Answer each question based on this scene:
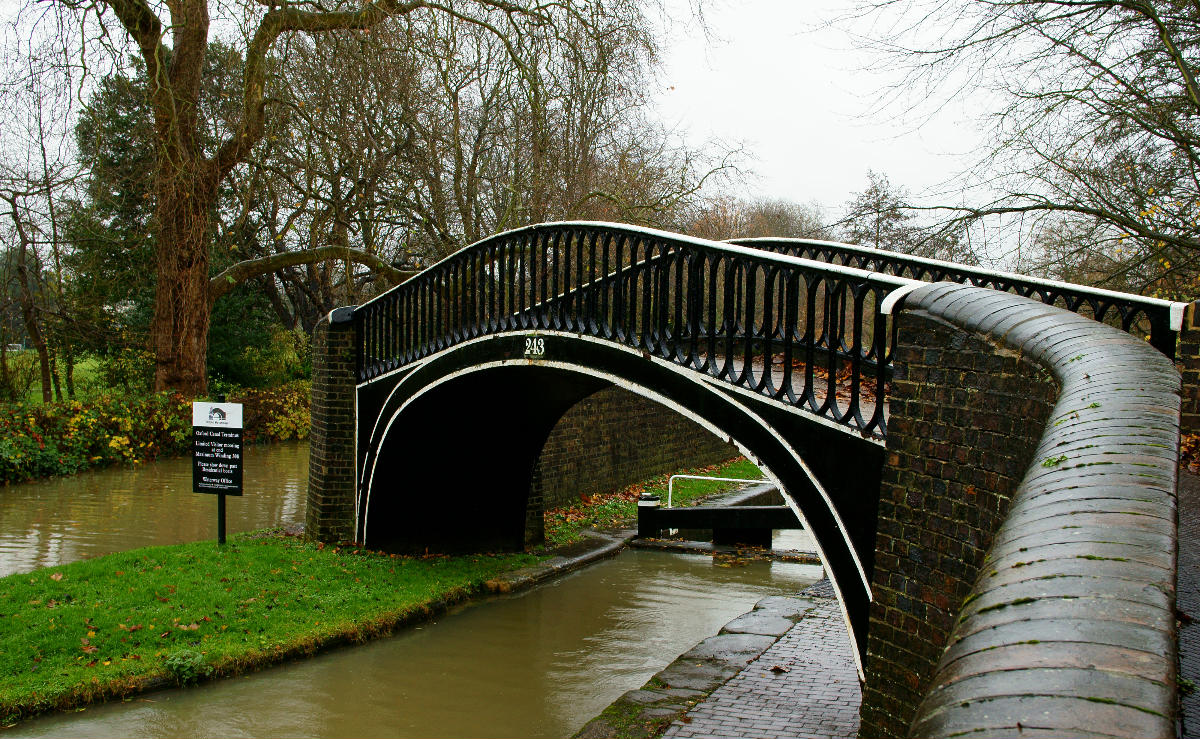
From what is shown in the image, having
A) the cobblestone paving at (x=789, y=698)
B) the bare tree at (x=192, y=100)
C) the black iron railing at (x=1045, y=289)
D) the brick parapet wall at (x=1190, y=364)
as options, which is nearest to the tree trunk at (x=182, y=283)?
the bare tree at (x=192, y=100)

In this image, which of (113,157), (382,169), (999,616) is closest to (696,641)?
(999,616)

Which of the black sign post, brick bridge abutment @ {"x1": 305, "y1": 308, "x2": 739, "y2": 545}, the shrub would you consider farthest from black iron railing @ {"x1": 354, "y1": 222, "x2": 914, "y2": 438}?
the shrub

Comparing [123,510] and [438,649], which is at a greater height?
[123,510]

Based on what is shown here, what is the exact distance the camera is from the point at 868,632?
4.77m

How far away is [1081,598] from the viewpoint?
4.86ft

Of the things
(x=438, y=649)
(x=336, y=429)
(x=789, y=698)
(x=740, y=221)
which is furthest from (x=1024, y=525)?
(x=740, y=221)

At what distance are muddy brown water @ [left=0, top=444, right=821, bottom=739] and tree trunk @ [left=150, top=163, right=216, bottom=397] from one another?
12.5 feet

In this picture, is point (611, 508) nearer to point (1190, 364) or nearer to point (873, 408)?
point (873, 408)

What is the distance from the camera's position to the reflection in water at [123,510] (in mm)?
11281

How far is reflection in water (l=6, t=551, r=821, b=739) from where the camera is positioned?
6848 mm

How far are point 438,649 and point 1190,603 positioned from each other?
659 centimetres

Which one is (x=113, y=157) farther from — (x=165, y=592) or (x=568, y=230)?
(x=568, y=230)

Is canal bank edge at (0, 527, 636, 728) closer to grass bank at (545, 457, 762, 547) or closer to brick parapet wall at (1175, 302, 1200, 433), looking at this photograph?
grass bank at (545, 457, 762, 547)

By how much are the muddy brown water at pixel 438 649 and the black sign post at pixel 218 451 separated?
6.49 feet
